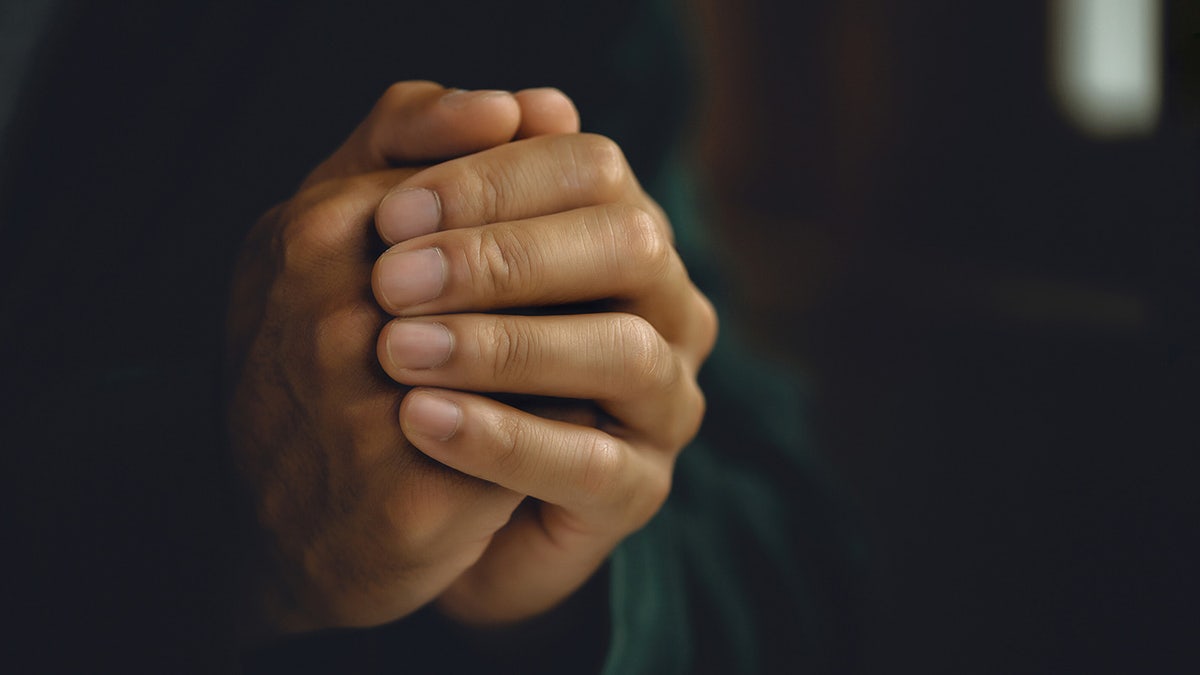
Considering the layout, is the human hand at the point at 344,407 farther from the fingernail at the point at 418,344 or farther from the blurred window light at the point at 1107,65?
the blurred window light at the point at 1107,65

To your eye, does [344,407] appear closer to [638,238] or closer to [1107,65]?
[638,238]

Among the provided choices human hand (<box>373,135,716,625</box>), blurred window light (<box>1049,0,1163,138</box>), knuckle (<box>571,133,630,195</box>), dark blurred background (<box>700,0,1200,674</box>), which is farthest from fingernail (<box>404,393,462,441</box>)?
blurred window light (<box>1049,0,1163,138</box>)

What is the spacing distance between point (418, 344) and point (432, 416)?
1.1 inches

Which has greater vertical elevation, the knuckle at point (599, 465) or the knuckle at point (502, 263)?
the knuckle at point (502, 263)

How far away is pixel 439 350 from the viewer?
0.28 meters

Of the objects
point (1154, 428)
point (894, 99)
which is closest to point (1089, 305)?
point (1154, 428)

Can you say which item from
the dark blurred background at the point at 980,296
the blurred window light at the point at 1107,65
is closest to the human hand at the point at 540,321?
the dark blurred background at the point at 980,296

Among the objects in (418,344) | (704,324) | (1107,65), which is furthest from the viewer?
(1107,65)

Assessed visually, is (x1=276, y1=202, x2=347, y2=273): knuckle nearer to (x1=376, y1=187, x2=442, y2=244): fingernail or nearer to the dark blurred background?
(x1=376, y1=187, x2=442, y2=244): fingernail

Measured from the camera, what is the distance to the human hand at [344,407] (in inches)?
11.9

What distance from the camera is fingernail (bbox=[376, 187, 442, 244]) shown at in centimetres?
29

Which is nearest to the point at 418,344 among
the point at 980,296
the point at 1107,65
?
the point at 980,296

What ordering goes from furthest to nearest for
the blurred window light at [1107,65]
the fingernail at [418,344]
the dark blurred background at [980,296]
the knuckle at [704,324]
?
1. the blurred window light at [1107,65]
2. the dark blurred background at [980,296]
3. the knuckle at [704,324]
4. the fingernail at [418,344]

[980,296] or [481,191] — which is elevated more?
[481,191]
